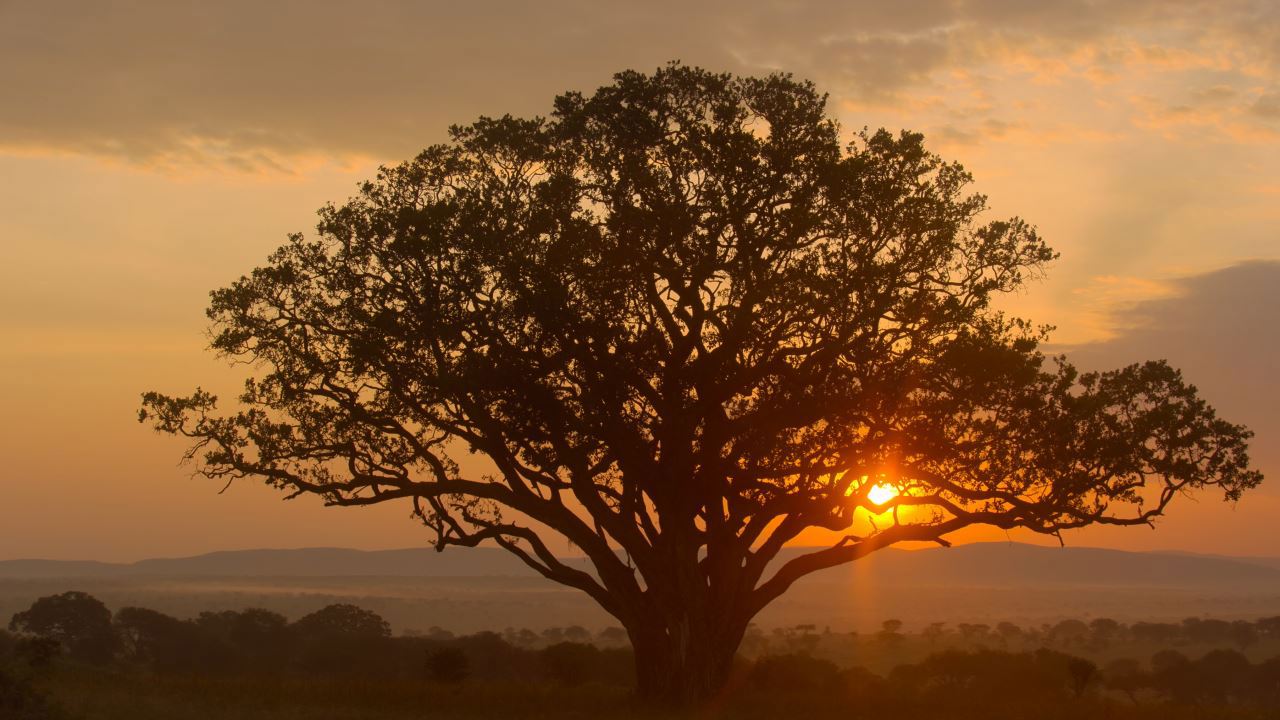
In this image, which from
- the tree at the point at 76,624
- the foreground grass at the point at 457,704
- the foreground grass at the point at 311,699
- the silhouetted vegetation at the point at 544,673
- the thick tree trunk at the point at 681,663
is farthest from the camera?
the tree at the point at 76,624

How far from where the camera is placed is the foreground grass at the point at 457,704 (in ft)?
87.5

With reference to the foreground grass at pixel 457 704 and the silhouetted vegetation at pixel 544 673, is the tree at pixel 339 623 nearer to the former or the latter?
the silhouetted vegetation at pixel 544 673

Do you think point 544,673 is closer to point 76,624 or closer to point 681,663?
point 681,663

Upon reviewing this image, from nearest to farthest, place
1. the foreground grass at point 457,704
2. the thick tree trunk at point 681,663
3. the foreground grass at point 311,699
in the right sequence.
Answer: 1. the foreground grass at point 311,699
2. the foreground grass at point 457,704
3. the thick tree trunk at point 681,663

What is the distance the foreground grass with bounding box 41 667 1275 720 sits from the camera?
26656 mm

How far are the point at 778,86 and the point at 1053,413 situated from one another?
994 cm

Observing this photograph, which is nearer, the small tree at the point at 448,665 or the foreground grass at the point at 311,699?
the foreground grass at the point at 311,699

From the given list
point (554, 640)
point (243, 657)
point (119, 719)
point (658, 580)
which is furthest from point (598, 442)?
point (554, 640)

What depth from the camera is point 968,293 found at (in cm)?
2958

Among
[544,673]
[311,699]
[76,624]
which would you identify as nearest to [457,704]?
[311,699]

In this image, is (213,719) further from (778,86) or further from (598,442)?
(778,86)

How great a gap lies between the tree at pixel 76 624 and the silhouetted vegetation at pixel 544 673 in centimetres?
14

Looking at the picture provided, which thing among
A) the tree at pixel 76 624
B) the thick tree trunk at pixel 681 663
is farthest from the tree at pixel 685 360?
the tree at pixel 76 624

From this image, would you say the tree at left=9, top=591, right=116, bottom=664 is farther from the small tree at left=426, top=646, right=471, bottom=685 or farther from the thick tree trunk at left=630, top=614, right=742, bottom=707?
the thick tree trunk at left=630, top=614, right=742, bottom=707
